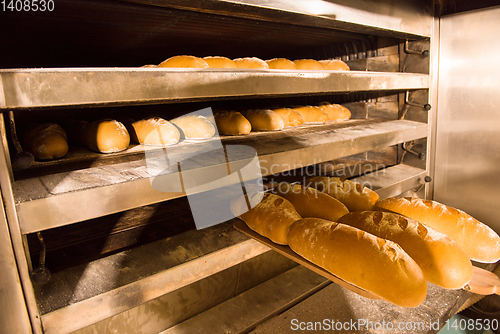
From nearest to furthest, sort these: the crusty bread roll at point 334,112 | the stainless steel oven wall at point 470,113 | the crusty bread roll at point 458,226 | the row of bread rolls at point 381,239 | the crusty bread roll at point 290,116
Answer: the row of bread rolls at point 381,239 < the crusty bread roll at point 458,226 < the crusty bread roll at point 290,116 < the stainless steel oven wall at point 470,113 < the crusty bread roll at point 334,112

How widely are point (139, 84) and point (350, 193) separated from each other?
982mm

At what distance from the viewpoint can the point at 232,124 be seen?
60.1 inches

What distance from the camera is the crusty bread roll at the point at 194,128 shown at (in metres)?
1.38

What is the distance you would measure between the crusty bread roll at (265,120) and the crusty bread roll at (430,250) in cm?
80

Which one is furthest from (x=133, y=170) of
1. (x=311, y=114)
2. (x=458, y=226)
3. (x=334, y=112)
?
(x=334, y=112)

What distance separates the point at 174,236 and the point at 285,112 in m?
1.03

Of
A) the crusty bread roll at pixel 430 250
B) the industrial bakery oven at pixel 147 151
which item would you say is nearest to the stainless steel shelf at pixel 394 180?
the industrial bakery oven at pixel 147 151

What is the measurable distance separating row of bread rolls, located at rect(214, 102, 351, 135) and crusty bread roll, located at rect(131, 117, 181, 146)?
1.06 feet

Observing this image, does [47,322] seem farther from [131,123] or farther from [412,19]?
[412,19]

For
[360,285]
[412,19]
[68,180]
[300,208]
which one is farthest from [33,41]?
[412,19]

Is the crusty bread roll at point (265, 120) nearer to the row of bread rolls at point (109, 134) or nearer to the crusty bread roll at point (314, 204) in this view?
the row of bread rolls at point (109, 134)

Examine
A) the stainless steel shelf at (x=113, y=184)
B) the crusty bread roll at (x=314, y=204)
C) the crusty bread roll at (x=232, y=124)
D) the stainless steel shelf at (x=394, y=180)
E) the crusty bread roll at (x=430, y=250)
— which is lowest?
the stainless steel shelf at (x=394, y=180)

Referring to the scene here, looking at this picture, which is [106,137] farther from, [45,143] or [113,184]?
[113,184]

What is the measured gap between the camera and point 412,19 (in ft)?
5.85
